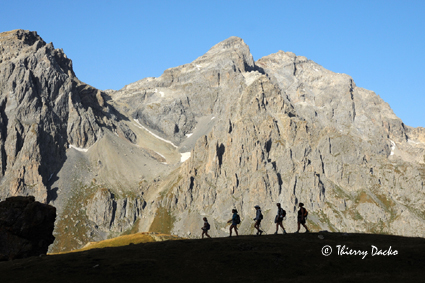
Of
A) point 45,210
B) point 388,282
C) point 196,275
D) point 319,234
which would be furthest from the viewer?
point 45,210

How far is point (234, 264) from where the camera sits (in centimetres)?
3734

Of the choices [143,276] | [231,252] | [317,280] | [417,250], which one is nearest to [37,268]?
[143,276]

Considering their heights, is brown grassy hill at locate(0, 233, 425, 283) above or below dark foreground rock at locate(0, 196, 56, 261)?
below

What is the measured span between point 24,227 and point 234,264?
1231 inches

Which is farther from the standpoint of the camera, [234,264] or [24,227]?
[24,227]

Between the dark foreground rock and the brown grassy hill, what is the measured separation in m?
11.2

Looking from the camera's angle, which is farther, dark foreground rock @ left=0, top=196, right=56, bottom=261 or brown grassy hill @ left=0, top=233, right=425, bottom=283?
dark foreground rock @ left=0, top=196, right=56, bottom=261

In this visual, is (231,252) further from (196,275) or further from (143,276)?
(143,276)

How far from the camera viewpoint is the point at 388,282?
31234 millimetres

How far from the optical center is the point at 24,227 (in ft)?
173

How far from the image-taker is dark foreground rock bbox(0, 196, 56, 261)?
51125 millimetres

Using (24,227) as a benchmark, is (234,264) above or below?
below

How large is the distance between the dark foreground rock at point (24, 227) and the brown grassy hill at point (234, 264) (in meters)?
11.2

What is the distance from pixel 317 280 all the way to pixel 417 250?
1317 cm
